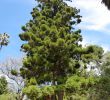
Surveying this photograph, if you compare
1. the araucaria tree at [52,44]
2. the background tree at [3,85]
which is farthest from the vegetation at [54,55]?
the background tree at [3,85]

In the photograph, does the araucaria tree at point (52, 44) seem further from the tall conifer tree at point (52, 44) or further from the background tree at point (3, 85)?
the background tree at point (3, 85)

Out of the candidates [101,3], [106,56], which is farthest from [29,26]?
[101,3]

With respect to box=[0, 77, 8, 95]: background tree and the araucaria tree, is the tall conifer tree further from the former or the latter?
box=[0, 77, 8, 95]: background tree

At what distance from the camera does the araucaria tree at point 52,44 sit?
116 ft

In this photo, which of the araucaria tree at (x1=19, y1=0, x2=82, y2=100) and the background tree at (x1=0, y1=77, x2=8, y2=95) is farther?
the background tree at (x1=0, y1=77, x2=8, y2=95)

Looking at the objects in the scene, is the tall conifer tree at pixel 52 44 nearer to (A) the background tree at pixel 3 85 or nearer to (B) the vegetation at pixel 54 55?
(B) the vegetation at pixel 54 55

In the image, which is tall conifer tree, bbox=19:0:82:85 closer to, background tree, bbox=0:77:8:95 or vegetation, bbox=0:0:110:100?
vegetation, bbox=0:0:110:100

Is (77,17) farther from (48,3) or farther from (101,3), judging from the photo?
(101,3)

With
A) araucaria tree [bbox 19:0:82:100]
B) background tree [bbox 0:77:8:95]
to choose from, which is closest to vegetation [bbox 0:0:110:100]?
araucaria tree [bbox 19:0:82:100]

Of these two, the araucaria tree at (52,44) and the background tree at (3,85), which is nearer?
the araucaria tree at (52,44)

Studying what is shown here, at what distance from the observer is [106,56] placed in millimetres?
48500

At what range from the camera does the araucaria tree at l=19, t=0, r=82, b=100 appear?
1394 inches

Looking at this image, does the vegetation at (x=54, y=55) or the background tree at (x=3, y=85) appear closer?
the vegetation at (x=54, y=55)

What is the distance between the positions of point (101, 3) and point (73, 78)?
20.9 metres
